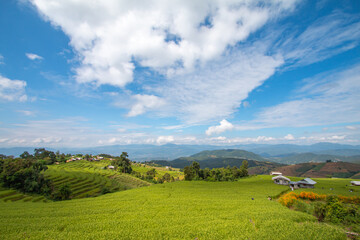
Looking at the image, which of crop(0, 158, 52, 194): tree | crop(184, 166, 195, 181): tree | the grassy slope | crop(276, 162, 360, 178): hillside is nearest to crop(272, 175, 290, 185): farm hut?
crop(184, 166, 195, 181): tree

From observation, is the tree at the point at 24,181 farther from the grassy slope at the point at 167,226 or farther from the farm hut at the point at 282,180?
the farm hut at the point at 282,180

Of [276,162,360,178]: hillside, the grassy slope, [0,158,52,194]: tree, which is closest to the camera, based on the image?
the grassy slope

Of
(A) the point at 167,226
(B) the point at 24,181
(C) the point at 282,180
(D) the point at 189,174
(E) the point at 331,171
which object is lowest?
(E) the point at 331,171

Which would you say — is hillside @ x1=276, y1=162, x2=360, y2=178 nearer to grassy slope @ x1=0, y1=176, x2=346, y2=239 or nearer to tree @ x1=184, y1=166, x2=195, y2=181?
tree @ x1=184, y1=166, x2=195, y2=181

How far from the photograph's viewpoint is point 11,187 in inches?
1980

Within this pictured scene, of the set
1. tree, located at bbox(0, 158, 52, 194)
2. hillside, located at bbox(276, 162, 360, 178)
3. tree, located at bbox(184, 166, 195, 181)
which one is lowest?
hillside, located at bbox(276, 162, 360, 178)

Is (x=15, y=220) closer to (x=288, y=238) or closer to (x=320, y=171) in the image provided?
(x=288, y=238)

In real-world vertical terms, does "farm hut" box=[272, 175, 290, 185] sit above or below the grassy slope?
below

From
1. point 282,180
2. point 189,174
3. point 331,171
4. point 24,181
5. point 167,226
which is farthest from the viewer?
point 331,171

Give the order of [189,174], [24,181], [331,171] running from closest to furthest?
[24,181], [189,174], [331,171]

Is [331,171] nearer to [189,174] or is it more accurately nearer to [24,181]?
[189,174]

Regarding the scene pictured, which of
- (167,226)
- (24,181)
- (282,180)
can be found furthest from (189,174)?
(24,181)

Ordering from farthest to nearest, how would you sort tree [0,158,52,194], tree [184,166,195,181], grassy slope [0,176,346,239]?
tree [184,166,195,181] → tree [0,158,52,194] → grassy slope [0,176,346,239]

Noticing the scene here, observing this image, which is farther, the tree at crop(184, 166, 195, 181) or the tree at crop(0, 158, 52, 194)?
the tree at crop(184, 166, 195, 181)
